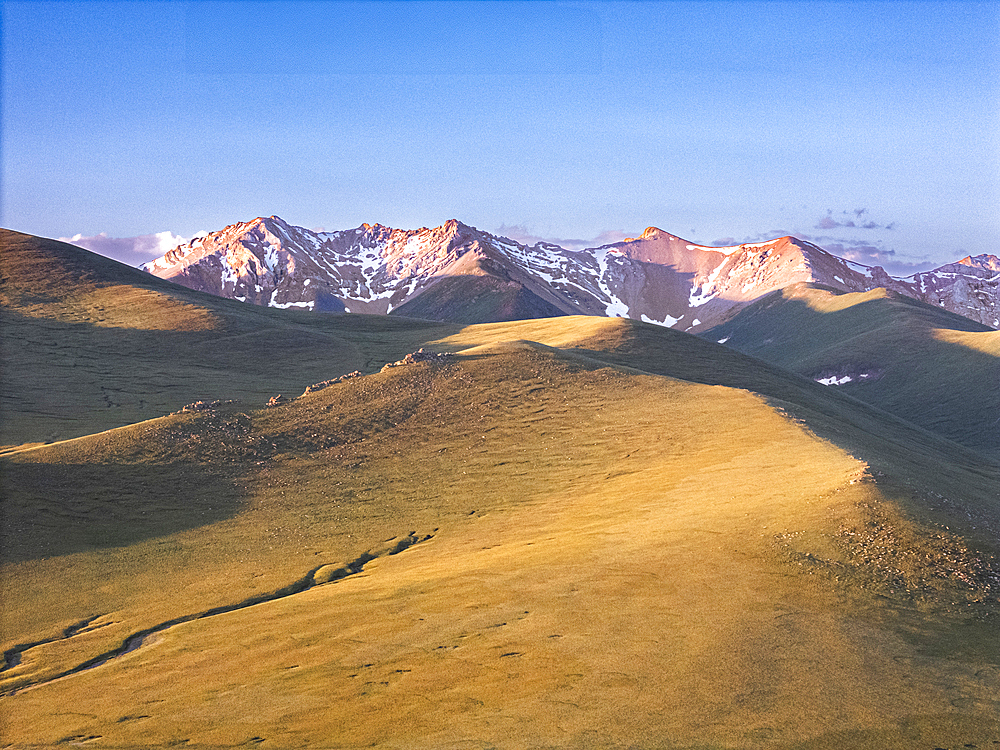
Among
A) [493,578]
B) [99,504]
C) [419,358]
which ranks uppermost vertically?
[419,358]

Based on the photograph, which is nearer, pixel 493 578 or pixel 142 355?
pixel 493 578

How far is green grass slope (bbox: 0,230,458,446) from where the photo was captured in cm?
11588

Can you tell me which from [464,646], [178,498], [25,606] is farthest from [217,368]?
[464,646]

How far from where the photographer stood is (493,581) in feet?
141

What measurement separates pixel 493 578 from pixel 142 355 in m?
135

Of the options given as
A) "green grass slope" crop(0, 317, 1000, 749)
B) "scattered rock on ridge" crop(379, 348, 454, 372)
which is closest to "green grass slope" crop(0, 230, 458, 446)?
"scattered rock on ridge" crop(379, 348, 454, 372)

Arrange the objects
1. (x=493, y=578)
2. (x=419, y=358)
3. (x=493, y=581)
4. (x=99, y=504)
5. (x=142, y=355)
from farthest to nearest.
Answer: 1. (x=142, y=355)
2. (x=419, y=358)
3. (x=99, y=504)
4. (x=493, y=578)
5. (x=493, y=581)

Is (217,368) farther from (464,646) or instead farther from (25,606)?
(464,646)

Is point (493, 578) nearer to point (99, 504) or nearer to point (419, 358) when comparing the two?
point (99, 504)

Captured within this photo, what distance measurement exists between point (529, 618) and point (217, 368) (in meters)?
128

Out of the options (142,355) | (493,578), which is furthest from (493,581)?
(142,355)

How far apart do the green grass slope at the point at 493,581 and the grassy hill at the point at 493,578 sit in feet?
0.61

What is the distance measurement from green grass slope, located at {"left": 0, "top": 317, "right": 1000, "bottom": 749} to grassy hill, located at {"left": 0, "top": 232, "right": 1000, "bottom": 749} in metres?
0.19

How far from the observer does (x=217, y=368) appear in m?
152
